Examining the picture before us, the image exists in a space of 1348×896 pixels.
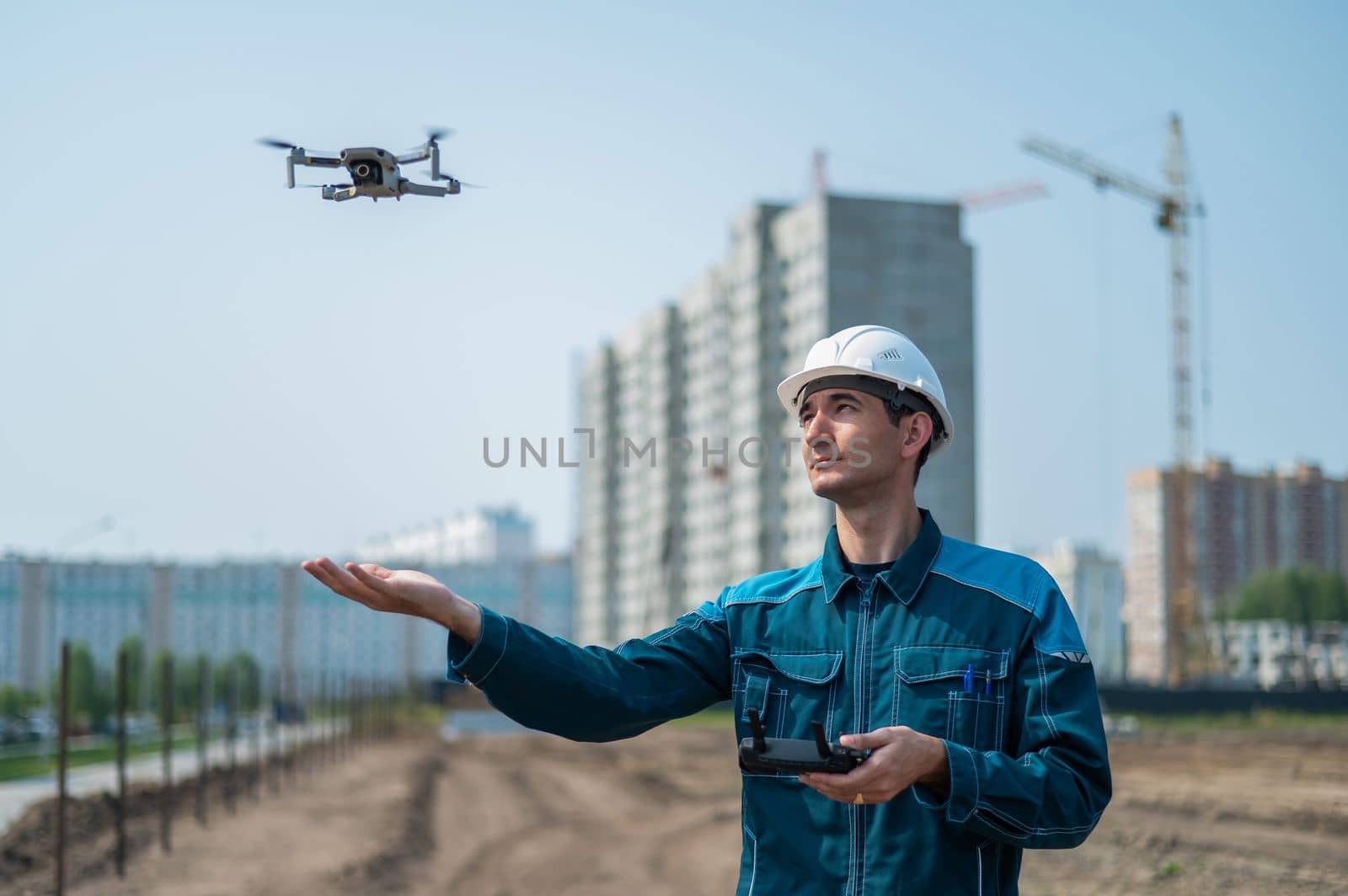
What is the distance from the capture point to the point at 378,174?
2533 millimetres

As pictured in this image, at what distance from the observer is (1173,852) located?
19.0m

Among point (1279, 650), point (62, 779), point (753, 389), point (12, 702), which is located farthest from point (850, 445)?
point (1279, 650)

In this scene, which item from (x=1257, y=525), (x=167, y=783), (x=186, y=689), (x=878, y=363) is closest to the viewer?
(x=878, y=363)

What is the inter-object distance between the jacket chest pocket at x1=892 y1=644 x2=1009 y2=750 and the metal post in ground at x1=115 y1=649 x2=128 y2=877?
59.5ft

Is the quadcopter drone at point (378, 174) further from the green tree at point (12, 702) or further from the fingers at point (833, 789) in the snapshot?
the green tree at point (12, 702)

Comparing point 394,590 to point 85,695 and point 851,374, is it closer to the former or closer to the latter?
point 851,374

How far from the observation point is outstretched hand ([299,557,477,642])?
315cm

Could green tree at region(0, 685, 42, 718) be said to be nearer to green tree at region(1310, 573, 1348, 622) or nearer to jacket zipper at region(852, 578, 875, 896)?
jacket zipper at region(852, 578, 875, 896)

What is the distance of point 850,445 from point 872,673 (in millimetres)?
557

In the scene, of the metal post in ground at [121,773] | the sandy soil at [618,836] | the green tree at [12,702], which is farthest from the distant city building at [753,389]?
the metal post in ground at [121,773]

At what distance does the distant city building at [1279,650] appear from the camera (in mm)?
88875

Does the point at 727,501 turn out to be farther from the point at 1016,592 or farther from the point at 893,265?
the point at 1016,592

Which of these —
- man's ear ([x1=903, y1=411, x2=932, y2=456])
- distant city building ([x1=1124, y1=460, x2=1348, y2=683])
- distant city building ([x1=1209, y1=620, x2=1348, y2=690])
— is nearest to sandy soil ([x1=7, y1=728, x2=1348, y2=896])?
man's ear ([x1=903, y1=411, x2=932, y2=456])

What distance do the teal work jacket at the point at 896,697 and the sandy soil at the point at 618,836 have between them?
39.6ft
